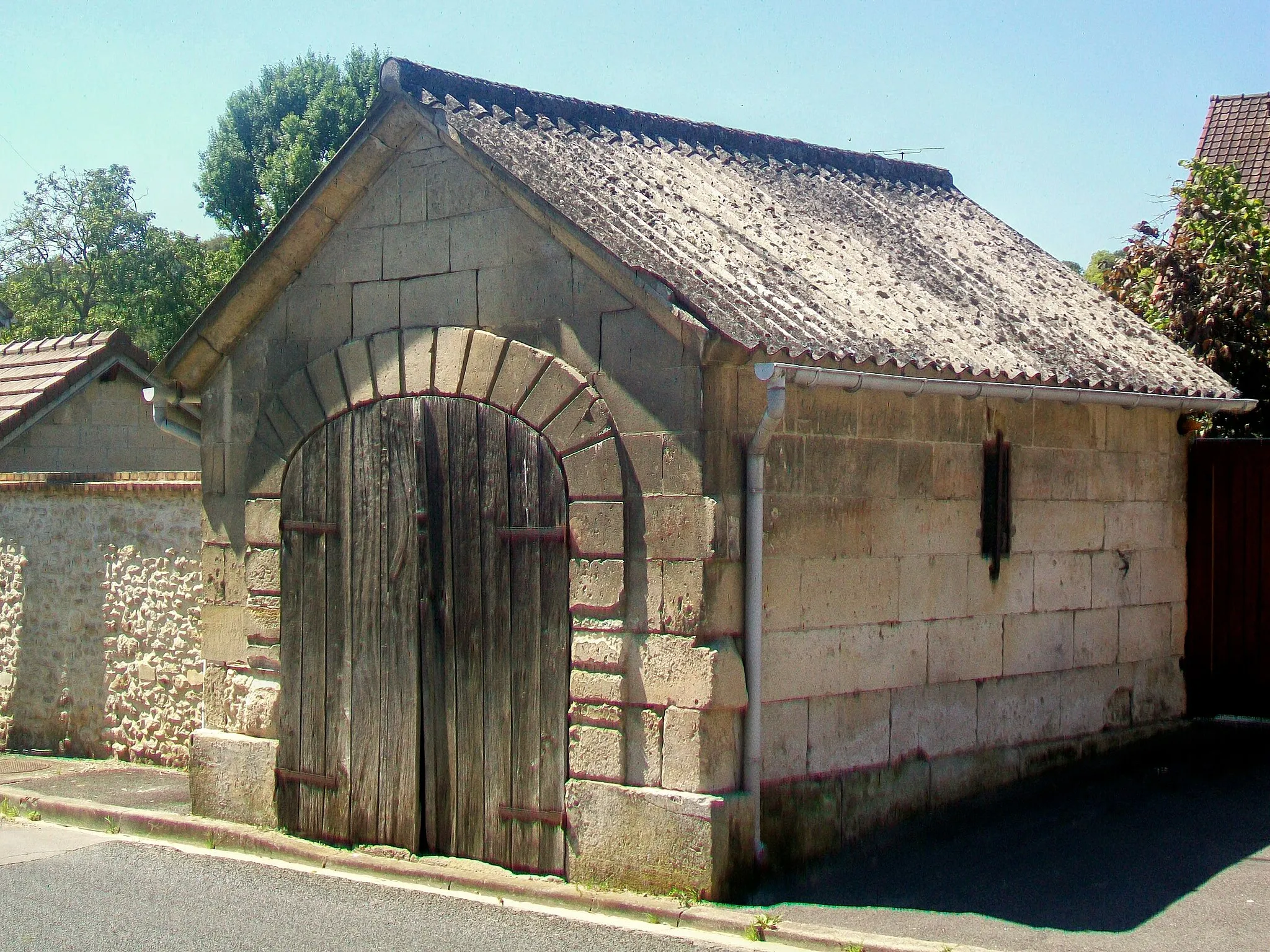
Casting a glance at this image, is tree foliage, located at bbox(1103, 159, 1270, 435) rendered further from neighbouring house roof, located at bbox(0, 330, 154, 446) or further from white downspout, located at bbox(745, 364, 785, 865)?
neighbouring house roof, located at bbox(0, 330, 154, 446)

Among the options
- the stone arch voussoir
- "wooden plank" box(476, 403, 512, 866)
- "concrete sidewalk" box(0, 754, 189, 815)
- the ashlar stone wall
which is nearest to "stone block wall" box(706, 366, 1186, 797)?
the ashlar stone wall

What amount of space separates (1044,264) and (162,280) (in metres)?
29.6

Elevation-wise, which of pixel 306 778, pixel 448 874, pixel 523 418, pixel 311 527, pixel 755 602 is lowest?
pixel 448 874

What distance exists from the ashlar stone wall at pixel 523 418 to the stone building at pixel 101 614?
1.49m

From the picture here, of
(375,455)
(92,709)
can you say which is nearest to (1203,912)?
(375,455)

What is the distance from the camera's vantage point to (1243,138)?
20625 millimetres

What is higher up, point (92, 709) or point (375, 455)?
point (375, 455)

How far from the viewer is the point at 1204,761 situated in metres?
9.22

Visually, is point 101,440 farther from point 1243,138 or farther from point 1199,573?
point 1243,138

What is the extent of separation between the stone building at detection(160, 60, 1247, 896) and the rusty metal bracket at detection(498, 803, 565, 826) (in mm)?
18

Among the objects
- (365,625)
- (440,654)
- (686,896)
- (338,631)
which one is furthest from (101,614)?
(686,896)

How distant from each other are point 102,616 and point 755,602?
628 cm

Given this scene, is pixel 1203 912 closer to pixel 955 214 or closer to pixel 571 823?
pixel 571 823

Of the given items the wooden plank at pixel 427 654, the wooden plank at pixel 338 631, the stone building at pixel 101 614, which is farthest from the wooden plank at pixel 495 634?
the stone building at pixel 101 614
